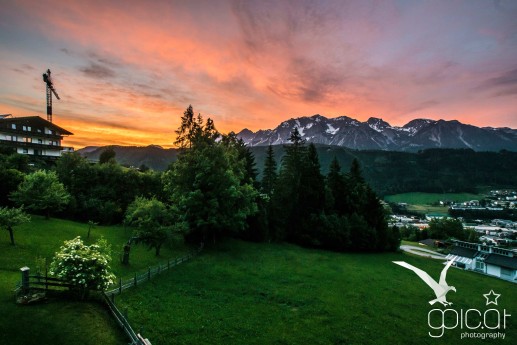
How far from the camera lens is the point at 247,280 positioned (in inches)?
1197

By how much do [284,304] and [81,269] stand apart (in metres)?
16.0

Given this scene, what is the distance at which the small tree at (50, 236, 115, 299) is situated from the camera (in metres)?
19.5

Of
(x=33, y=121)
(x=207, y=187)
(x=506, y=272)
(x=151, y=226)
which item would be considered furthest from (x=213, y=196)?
(x=506, y=272)

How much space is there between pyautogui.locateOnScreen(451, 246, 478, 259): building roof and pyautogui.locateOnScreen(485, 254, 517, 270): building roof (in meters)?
4.56

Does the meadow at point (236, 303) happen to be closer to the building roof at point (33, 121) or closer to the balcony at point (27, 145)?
the balcony at point (27, 145)

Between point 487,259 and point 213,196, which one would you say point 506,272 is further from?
point 213,196

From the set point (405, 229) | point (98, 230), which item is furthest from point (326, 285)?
point (405, 229)

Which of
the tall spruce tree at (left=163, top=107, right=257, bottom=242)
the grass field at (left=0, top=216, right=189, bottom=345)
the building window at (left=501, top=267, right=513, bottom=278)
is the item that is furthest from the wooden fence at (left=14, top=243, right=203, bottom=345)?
the building window at (left=501, top=267, right=513, bottom=278)

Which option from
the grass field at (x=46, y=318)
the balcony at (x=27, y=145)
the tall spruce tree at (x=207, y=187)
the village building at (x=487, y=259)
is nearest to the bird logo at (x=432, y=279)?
the grass field at (x=46, y=318)

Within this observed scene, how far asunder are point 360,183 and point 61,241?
57.2 meters

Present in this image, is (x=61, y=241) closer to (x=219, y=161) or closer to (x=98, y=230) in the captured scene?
(x=98, y=230)

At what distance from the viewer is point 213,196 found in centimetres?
3962

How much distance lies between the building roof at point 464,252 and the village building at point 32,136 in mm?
96223

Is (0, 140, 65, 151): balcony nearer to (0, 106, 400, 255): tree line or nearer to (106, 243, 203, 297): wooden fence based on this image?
(0, 106, 400, 255): tree line
